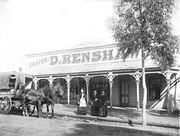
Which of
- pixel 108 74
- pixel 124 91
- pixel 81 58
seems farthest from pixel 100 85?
pixel 108 74

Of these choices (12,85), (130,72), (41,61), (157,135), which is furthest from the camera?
(41,61)

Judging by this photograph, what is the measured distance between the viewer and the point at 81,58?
89.4ft

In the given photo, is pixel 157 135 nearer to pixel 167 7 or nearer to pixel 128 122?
pixel 128 122

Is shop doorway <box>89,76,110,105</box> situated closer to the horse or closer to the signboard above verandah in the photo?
the signboard above verandah

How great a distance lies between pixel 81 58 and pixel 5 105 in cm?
1148

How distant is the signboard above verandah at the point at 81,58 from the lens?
82.5ft

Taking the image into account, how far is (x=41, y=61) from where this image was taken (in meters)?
30.6

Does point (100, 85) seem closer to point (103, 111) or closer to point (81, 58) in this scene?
point (81, 58)

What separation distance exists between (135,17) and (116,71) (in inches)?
330

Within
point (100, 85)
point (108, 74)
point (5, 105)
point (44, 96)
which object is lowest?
point (5, 105)

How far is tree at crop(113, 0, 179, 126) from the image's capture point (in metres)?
13.0

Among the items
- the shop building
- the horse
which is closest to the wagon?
the horse

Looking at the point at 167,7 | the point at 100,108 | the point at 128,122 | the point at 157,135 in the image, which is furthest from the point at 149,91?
the point at 157,135

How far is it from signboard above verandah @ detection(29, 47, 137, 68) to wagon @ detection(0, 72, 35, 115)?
30.7ft
